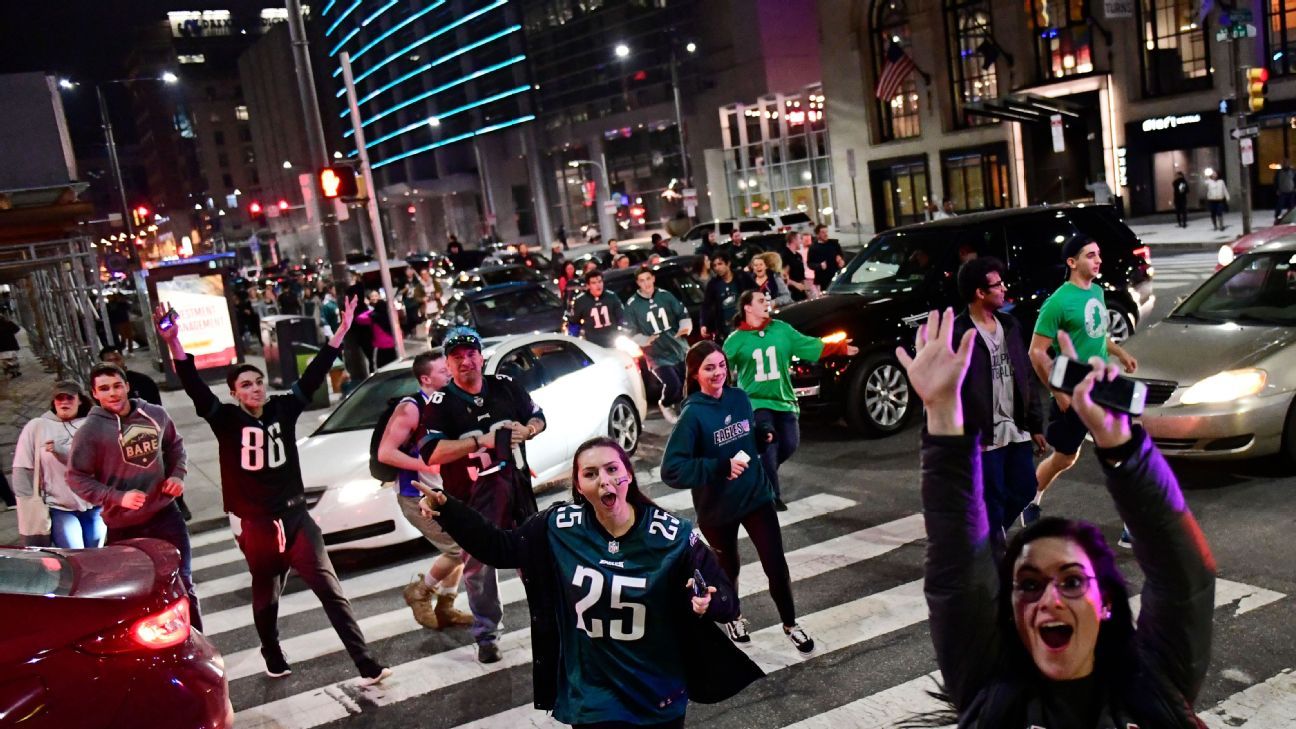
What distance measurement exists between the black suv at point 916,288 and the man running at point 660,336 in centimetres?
166

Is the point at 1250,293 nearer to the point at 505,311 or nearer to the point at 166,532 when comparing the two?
the point at 166,532

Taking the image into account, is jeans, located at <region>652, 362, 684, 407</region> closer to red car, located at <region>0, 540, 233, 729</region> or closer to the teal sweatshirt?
the teal sweatshirt

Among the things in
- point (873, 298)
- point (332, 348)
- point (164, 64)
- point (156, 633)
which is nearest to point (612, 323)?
point (873, 298)

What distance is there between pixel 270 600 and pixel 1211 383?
6530mm

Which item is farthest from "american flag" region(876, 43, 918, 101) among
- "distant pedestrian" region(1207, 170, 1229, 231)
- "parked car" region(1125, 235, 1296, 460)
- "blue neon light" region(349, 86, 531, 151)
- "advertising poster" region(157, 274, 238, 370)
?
"blue neon light" region(349, 86, 531, 151)

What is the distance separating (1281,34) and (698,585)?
119 ft

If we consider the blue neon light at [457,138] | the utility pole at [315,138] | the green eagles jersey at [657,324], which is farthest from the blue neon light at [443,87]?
the green eagles jersey at [657,324]

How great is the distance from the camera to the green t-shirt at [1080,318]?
23.0 ft

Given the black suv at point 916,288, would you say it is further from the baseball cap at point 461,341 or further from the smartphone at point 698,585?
the smartphone at point 698,585

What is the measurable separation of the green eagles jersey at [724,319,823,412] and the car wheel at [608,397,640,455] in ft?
11.1

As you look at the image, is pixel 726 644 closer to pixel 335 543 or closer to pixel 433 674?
pixel 433 674

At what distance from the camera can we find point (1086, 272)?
701 cm

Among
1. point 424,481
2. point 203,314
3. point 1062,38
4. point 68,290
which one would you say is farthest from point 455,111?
point 424,481

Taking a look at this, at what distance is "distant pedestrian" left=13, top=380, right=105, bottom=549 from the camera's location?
24.6ft
